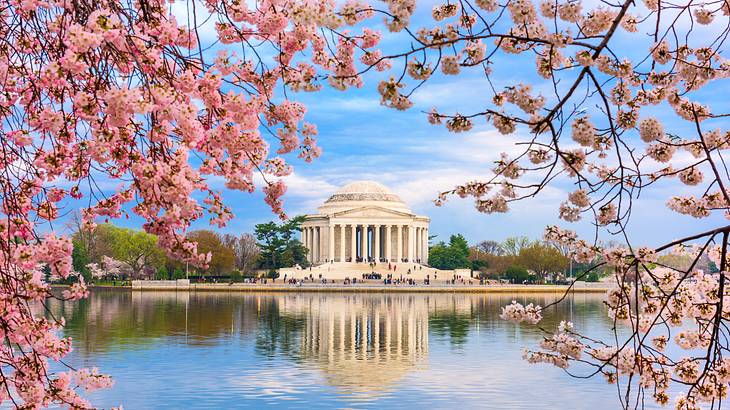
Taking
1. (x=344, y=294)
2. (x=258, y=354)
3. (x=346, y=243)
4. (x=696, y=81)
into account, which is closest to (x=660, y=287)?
(x=696, y=81)

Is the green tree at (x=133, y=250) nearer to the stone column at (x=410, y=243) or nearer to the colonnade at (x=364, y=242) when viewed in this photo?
the colonnade at (x=364, y=242)

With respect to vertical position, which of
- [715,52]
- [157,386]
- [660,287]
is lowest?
[157,386]

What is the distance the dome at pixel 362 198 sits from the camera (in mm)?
123562

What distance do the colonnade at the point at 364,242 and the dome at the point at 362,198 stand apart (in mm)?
2842

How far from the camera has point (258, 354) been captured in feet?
99.2

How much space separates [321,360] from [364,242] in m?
97.1

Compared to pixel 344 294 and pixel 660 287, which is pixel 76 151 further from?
pixel 344 294

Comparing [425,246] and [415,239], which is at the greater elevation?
[415,239]

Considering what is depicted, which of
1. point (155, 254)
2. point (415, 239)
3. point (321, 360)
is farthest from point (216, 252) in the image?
point (321, 360)

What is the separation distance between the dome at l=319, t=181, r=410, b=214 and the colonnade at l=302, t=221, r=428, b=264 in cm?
284

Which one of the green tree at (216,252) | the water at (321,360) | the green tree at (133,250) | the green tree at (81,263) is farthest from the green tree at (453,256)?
the water at (321,360)

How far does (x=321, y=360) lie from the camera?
2933 centimetres

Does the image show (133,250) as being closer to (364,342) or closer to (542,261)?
(542,261)

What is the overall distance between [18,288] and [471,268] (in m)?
105
